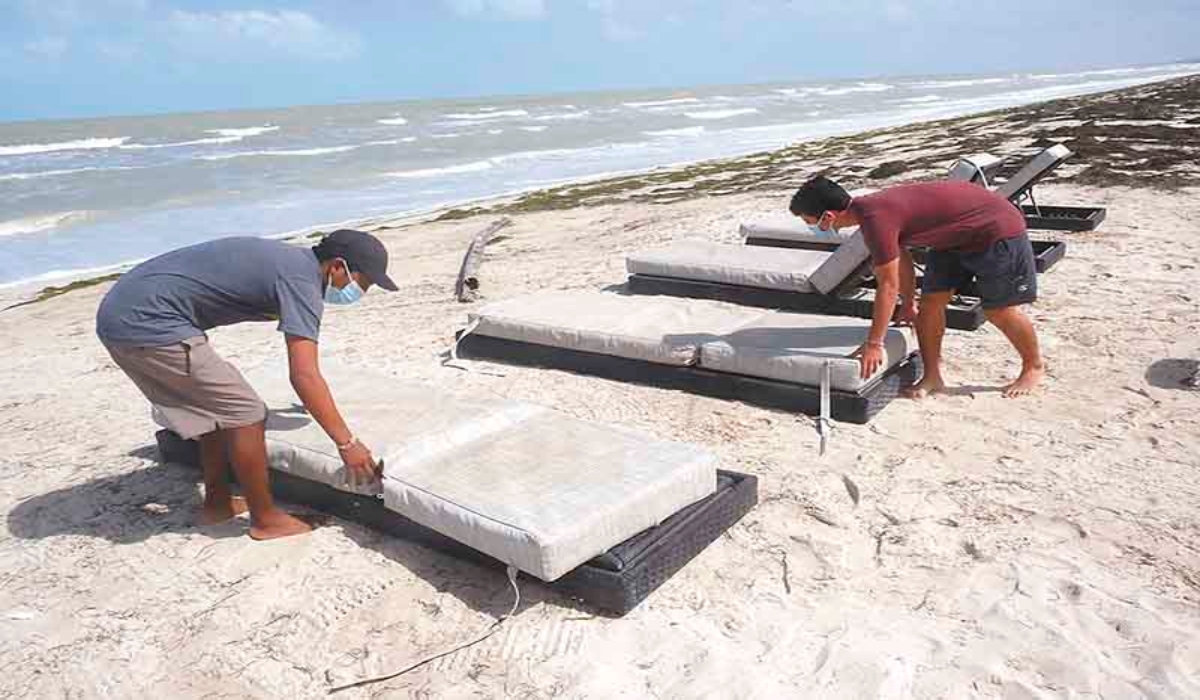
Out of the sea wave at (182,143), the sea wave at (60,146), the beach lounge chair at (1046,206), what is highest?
the sea wave at (60,146)

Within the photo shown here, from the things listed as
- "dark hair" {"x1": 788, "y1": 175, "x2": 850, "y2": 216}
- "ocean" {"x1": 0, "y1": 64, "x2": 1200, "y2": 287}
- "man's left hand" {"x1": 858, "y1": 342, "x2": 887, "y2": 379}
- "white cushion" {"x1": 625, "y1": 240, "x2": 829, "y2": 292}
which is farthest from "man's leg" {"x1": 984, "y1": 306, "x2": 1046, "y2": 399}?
"ocean" {"x1": 0, "y1": 64, "x2": 1200, "y2": 287}

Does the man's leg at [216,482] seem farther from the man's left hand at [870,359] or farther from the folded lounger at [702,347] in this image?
the man's left hand at [870,359]

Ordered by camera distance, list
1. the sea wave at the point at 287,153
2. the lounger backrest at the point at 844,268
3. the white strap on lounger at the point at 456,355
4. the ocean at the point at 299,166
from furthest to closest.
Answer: the sea wave at the point at 287,153 < the ocean at the point at 299,166 < the white strap on lounger at the point at 456,355 < the lounger backrest at the point at 844,268

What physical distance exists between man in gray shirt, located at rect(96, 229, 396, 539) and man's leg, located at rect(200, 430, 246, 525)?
1.26ft

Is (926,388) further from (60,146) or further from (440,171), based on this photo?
(60,146)

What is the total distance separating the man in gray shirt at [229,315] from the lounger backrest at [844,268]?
3.29 meters

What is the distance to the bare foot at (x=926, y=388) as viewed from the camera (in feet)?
17.1

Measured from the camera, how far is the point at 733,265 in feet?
23.0

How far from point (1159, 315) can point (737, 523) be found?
409cm

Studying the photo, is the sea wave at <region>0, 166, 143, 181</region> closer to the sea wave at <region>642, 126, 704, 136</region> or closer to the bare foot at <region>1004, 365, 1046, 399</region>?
the sea wave at <region>642, 126, 704, 136</region>

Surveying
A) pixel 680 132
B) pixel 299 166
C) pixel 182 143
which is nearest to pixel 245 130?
pixel 182 143

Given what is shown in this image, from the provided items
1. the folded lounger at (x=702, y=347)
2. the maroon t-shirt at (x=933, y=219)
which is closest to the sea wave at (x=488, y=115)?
the folded lounger at (x=702, y=347)

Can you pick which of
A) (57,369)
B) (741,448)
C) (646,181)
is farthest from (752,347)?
(646,181)

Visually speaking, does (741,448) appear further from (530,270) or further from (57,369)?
(57,369)
